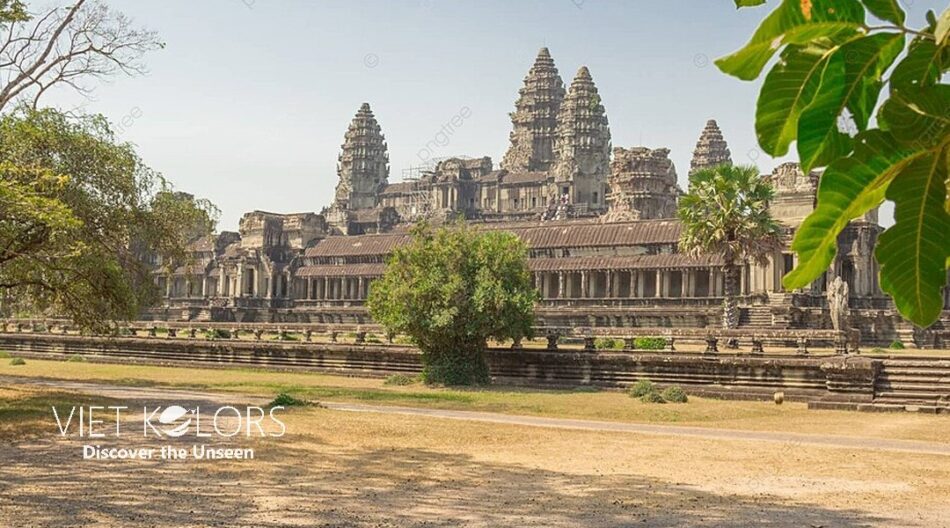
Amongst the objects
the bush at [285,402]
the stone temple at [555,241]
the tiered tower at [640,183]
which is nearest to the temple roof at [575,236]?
the stone temple at [555,241]

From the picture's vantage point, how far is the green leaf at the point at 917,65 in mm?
1937

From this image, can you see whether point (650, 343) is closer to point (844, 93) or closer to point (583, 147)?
point (844, 93)

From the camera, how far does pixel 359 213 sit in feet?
458

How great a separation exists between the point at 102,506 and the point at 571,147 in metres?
126

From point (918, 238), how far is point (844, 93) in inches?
13.5

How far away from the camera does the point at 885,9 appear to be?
1.90 metres

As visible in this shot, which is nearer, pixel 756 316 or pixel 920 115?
pixel 920 115

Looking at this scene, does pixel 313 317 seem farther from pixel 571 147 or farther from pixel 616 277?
pixel 571 147

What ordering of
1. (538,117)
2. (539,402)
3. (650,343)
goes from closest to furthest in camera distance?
1. (539,402)
2. (650,343)
3. (538,117)

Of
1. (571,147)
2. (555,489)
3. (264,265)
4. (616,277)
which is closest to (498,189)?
(571,147)

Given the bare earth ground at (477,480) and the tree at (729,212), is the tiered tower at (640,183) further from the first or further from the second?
the bare earth ground at (477,480)

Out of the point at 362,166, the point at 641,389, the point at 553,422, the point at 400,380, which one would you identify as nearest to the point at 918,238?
the point at 553,422

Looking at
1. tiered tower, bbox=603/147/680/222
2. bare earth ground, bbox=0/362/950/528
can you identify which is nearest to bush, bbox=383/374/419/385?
bare earth ground, bbox=0/362/950/528

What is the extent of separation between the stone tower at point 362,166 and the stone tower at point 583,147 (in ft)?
117
